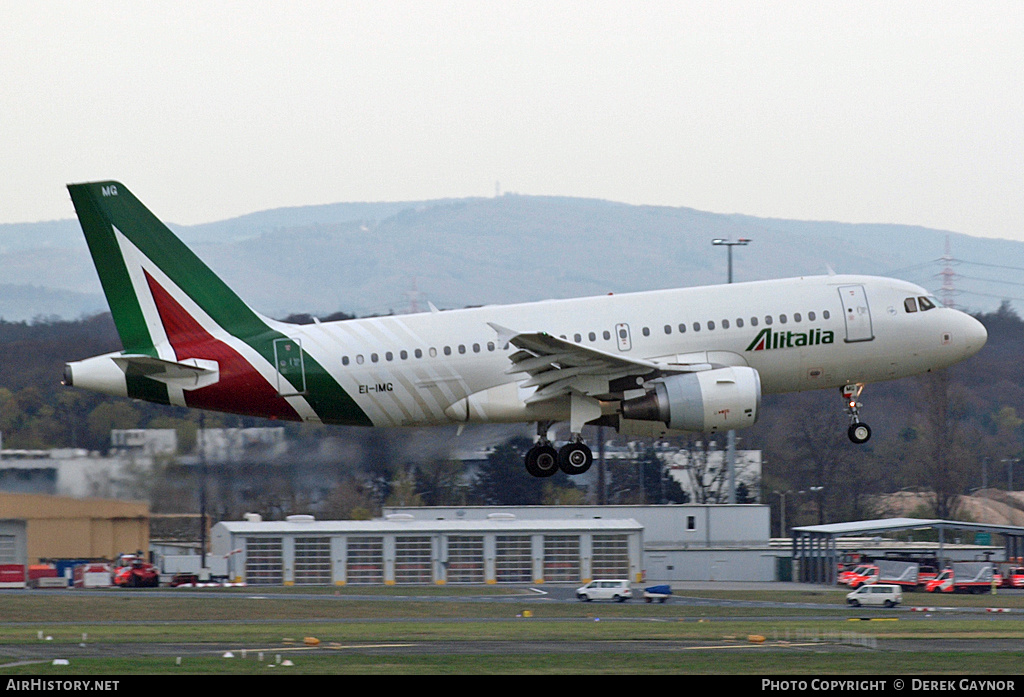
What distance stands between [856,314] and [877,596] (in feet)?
69.2

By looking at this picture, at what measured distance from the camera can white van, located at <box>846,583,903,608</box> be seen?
181 ft

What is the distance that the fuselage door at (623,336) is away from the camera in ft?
122

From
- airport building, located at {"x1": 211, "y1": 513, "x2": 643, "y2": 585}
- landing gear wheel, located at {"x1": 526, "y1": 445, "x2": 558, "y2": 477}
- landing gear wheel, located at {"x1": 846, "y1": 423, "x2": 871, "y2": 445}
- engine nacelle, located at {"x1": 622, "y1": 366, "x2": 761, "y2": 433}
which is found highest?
engine nacelle, located at {"x1": 622, "y1": 366, "x2": 761, "y2": 433}

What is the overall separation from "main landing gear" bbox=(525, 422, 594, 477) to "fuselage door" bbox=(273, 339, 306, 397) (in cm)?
647

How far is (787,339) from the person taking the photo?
3741 centimetres

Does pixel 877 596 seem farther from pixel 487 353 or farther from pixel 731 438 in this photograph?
pixel 487 353

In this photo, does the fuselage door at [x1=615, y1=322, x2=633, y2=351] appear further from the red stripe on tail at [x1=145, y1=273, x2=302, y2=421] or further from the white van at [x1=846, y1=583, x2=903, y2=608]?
the white van at [x1=846, y1=583, x2=903, y2=608]

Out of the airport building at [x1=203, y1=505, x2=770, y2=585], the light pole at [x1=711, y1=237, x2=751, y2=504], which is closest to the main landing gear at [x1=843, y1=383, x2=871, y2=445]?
the light pole at [x1=711, y1=237, x2=751, y2=504]

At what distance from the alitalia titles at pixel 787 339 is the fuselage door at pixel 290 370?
39.6 feet

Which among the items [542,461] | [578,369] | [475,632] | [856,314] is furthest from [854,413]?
[475,632]

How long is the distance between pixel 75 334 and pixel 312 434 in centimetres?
4832

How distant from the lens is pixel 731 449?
221ft
